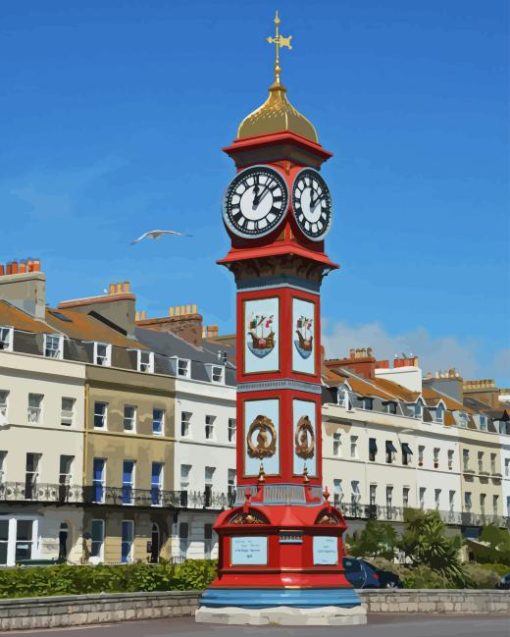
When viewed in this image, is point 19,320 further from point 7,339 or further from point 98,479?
point 98,479

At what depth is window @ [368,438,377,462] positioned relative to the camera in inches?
3192

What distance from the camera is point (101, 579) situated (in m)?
36.7

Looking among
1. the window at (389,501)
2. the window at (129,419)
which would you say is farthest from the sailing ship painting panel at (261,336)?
the window at (389,501)

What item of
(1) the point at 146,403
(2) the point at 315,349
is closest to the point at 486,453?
(1) the point at 146,403

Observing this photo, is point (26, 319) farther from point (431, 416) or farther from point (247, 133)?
point (431, 416)

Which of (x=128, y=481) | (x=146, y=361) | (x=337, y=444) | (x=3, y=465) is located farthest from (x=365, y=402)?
(x=3, y=465)

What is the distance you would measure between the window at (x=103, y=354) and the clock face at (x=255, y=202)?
26.0 m

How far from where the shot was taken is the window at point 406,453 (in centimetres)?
8444

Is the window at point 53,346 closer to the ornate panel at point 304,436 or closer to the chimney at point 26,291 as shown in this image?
the chimney at point 26,291

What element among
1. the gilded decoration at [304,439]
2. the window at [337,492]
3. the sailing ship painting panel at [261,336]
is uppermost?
the sailing ship painting panel at [261,336]

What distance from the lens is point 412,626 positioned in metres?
35.0

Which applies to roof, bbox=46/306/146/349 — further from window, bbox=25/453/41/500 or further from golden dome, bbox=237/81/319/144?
golden dome, bbox=237/81/319/144

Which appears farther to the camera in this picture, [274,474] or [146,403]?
[146,403]

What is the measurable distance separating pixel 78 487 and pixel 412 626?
2948 cm
